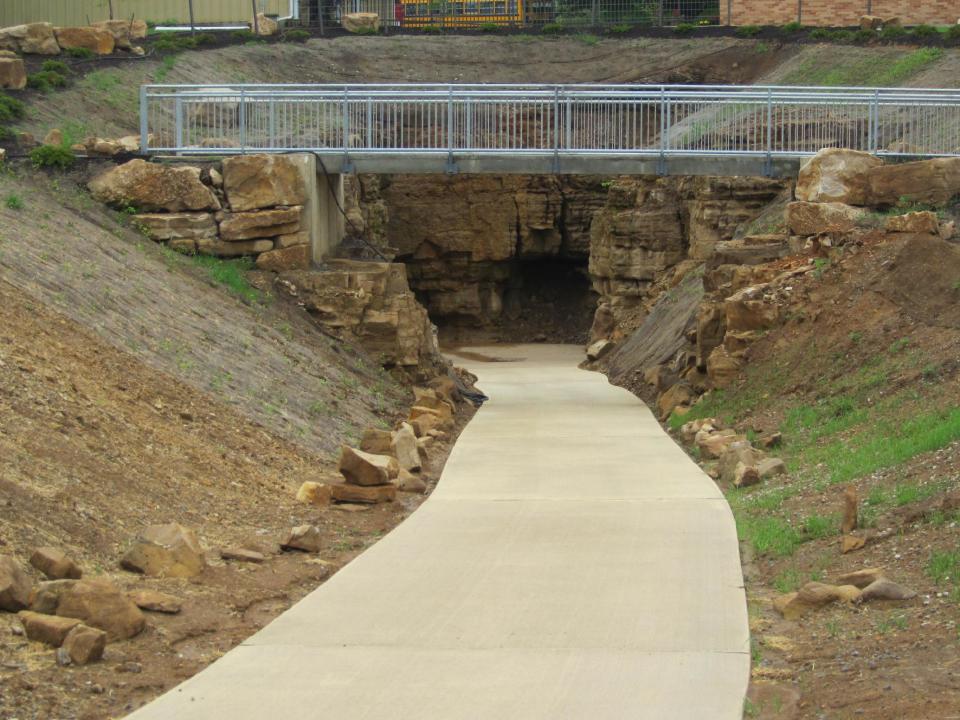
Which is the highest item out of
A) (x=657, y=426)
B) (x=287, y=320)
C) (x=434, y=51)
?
(x=434, y=51)

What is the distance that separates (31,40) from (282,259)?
11893 mm

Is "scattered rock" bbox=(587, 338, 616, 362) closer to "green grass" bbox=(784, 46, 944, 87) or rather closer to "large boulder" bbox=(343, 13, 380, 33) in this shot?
"green grass" bbox=(784, 46, 944, 87)

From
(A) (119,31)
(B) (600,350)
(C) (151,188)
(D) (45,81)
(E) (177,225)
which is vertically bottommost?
(B) (600,350)

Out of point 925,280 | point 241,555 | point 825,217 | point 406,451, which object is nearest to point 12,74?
point 406,451

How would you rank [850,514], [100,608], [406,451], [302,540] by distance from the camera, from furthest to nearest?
[406,451], [302,540], [850,514], [100,608]

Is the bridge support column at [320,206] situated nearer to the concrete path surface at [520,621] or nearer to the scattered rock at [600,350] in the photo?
the concrete path surface at [520,621]

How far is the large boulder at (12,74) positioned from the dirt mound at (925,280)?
16.8 m

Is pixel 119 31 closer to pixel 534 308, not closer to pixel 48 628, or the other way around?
pixel 534 308

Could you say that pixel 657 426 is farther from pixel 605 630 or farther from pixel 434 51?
pixel 434 51

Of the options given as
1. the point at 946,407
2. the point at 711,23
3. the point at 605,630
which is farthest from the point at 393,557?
the point at 711,23

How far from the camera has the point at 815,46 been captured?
140ft

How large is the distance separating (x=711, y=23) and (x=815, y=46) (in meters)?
6.82

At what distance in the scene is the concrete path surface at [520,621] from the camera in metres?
7.59

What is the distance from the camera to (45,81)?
2814cm
